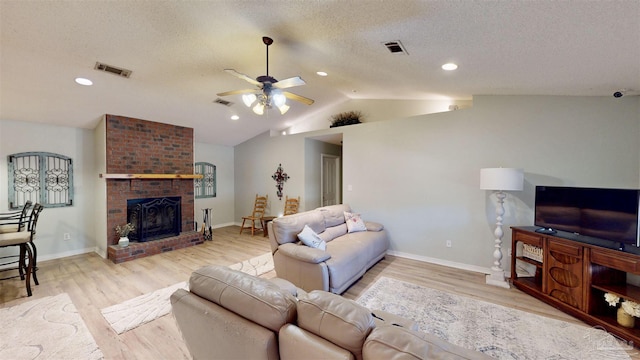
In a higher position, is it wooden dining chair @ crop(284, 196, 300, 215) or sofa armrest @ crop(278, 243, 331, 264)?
wooden dining chair @ crop(284, 196, 300, 215)

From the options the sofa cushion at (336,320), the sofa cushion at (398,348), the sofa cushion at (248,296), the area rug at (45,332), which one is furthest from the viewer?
the area rug at (45,332)

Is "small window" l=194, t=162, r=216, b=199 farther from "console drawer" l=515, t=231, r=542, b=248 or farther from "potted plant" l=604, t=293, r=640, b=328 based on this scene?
"potted plant" l=604, t=293, r=640, b=328

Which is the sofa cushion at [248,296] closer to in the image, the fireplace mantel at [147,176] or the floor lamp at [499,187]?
the floor lamp at [499,187]

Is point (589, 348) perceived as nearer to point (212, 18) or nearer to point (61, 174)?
point (212, 18)

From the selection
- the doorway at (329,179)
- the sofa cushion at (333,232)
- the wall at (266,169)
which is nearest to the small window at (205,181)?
the wall at (266,169)

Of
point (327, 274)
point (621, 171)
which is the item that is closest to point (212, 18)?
point (327, 274)

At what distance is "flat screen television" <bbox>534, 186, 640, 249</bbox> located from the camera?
2426mm

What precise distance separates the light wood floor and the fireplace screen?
0.57m

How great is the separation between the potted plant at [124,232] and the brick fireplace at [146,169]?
8 centimetres

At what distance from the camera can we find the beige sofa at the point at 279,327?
0.90 m

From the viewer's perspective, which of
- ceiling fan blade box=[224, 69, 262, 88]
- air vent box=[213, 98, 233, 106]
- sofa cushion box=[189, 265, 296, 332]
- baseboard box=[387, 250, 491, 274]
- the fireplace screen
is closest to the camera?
sofa cushion box=[189, 265, 296, 332]

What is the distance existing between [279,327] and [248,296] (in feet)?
0.70

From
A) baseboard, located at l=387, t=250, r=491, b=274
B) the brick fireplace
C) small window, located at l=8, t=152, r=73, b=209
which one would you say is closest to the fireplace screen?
the brick fireplace

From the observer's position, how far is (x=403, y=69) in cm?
309
